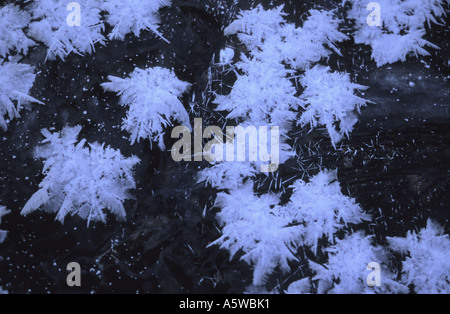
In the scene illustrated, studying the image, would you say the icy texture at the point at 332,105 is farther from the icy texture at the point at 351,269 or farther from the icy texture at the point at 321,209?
the icy texture at the point at 351,269

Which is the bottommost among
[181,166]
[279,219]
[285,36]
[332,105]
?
[279,219]

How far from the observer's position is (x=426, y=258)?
2.57 ft

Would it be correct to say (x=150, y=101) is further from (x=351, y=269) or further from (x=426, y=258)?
(x=426, y=258)

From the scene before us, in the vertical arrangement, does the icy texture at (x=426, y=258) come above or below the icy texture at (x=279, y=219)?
below

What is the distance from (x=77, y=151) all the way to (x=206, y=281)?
0.45 meters

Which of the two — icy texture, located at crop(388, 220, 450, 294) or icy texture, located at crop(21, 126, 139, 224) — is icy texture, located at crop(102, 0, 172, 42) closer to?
icy texture, located at crop(21, 126, 139, 224)

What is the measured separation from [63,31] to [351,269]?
94 centimetres

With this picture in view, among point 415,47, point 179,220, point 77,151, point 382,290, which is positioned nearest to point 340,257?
point 382,290

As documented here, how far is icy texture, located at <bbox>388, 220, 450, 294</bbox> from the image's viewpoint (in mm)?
775

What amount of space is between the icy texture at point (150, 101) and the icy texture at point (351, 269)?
49cm

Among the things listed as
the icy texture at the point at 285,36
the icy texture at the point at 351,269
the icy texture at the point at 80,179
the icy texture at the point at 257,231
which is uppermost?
the icy texture at the point at 285,36

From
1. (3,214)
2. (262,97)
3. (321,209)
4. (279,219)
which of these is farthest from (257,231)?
(3,214)

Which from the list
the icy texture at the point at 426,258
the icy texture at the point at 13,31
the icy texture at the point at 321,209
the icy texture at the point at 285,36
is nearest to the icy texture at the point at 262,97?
the icy texture at the point at 285,36

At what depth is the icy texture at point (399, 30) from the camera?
0.86 metres
